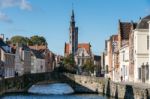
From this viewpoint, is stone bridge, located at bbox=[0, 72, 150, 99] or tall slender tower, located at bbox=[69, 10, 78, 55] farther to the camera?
tall slender tower, located at bbox=[69, 10, 78, 55]

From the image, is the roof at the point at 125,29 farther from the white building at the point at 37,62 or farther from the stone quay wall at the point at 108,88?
the white building at the point at 37,62

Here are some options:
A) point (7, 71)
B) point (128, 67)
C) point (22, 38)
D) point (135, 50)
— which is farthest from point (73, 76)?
point (22, 38)

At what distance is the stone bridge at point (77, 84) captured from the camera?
178 ft

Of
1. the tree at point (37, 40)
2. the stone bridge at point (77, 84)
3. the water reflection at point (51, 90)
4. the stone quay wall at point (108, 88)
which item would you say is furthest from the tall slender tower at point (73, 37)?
the stone quay wall at point (108, 88)

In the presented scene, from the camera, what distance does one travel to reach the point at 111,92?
200 feet

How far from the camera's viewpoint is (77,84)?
77062 mm

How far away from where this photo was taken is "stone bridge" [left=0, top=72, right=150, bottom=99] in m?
54.3

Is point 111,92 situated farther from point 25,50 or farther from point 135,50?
point 25,50

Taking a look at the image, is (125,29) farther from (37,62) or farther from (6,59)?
→ (37,62)

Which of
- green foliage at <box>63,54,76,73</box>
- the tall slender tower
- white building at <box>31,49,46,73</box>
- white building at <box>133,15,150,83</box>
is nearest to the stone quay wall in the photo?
white building at <box>133,15,150,83</box>

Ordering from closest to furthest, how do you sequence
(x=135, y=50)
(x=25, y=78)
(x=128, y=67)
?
(x=135, y=50) → (x=128, y=67) → (x=25, y=78)

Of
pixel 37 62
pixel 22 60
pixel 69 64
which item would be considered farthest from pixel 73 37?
pixel 22 60

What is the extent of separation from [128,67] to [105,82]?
17.6 ft

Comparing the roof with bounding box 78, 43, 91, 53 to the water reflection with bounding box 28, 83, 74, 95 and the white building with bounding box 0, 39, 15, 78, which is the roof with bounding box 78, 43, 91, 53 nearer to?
the water reflection with bounding box 28, 83, 74, 95
